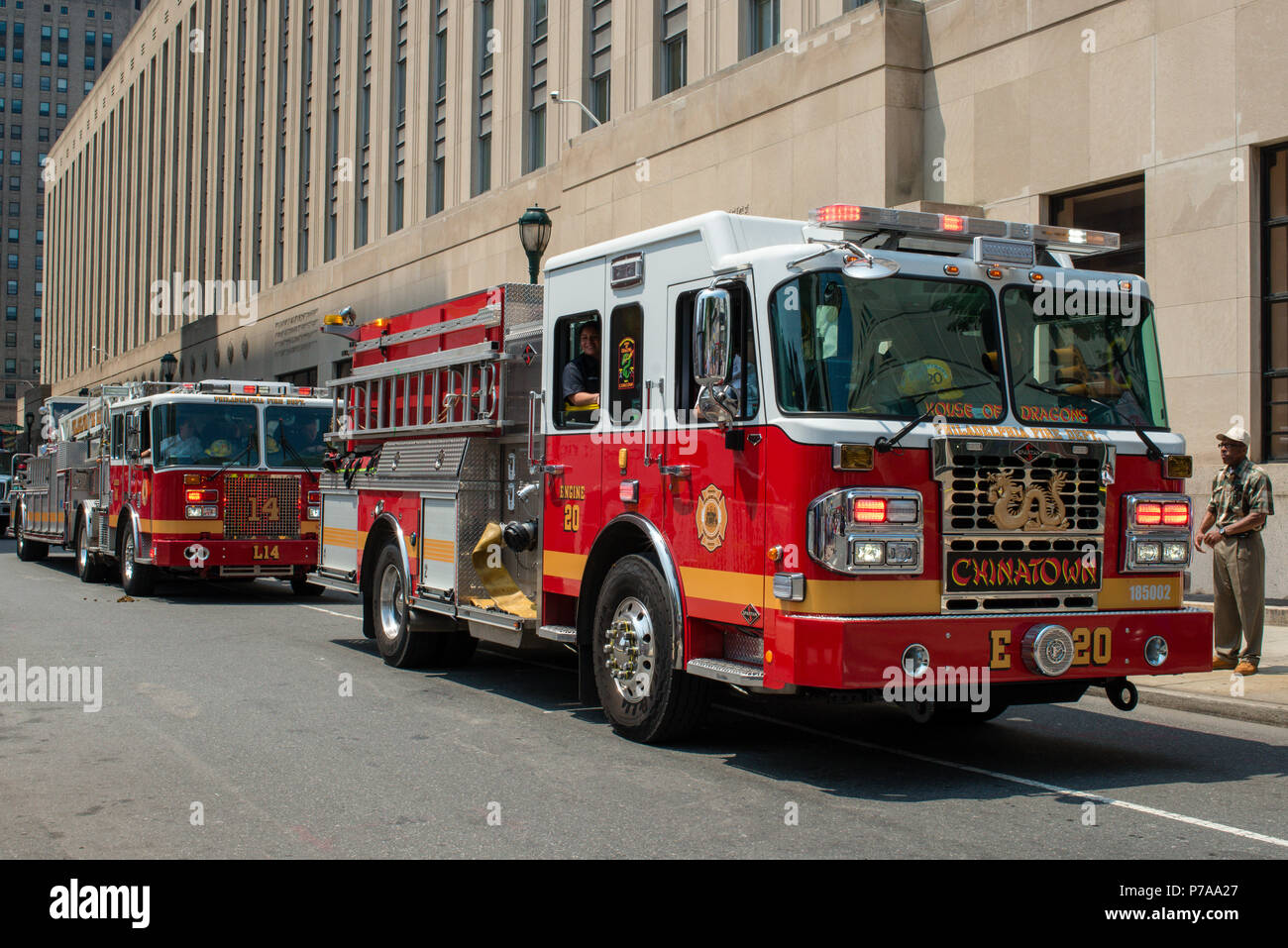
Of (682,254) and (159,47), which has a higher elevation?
(159,47)

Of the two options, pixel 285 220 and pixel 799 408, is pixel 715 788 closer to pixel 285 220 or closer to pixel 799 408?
pixel 799 408

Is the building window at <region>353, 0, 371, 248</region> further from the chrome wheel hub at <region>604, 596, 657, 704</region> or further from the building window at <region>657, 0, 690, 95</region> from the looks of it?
the chrome wheel hub at <region>604, 596, 657, 704</region>

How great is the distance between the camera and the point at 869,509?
6582 millimetres

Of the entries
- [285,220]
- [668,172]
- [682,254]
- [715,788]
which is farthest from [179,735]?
[285,220]

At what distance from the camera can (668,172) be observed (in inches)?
963

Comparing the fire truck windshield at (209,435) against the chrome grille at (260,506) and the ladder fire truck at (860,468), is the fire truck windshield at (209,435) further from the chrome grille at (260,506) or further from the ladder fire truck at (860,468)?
the ladder fire truck at (860,468)

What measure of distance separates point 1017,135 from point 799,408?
42.5 ft

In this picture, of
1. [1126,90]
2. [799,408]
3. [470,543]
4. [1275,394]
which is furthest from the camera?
[1126,90]

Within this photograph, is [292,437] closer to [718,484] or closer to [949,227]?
[718,484]

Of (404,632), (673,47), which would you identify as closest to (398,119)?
(673,47)

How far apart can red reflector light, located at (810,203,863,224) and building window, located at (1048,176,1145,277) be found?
10.5m

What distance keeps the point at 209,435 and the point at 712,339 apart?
39.5ft

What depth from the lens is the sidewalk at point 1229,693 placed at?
9281 mm

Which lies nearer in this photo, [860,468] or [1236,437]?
[860,468]
